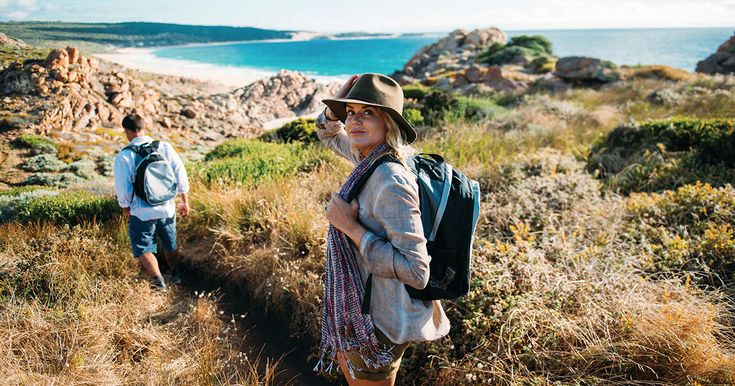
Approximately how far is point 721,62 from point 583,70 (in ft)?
33.8

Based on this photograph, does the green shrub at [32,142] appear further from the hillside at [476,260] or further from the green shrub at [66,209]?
the green shrub at [66,209]

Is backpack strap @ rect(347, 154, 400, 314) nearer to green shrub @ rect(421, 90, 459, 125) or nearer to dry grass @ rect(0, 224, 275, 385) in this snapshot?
dry grass @ rect(0, 224, 275, 385)

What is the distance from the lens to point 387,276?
1666 millimetres

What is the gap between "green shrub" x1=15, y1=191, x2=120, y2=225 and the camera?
5.15m

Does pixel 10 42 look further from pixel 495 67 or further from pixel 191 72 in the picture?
pixel 191 72

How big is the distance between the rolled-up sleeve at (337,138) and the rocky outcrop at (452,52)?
118ft

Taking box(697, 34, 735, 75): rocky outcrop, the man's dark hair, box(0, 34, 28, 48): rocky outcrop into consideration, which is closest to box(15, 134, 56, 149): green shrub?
box(0, 34, 28, 48): rocky outcrop

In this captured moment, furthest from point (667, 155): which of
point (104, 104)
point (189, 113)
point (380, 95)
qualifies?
point (189, 113)

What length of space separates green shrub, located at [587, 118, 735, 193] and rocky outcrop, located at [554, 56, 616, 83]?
14062 millimetres

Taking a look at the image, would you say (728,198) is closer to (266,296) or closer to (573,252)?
(573,252)

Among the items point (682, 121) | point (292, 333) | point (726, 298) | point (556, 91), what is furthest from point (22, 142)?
point (556, 91)

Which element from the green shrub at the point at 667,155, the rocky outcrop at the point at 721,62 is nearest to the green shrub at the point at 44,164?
the green shrub at the point at 667,155

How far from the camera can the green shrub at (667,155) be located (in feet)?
19.9

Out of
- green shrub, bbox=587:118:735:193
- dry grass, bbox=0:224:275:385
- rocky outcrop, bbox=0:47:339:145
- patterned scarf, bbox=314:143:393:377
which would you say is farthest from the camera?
rocky outcrop, bbox=0:47:339:145
